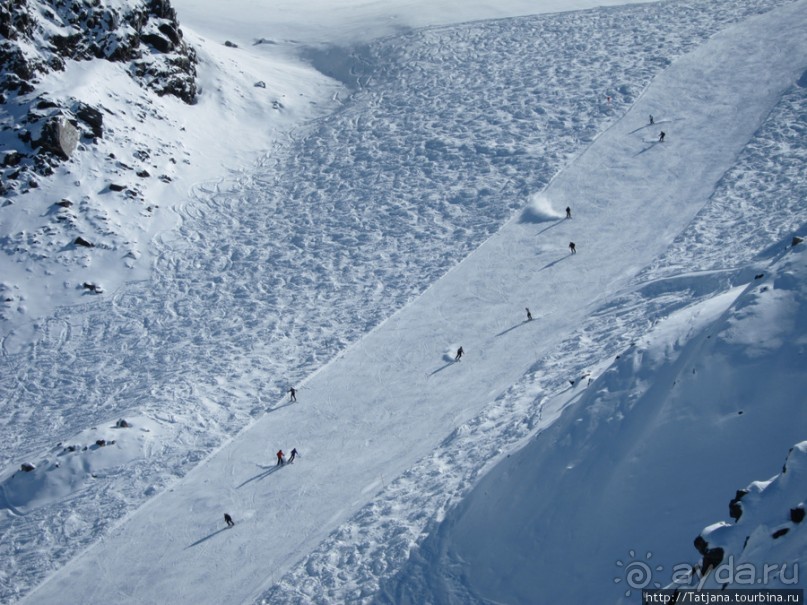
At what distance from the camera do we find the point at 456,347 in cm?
3100

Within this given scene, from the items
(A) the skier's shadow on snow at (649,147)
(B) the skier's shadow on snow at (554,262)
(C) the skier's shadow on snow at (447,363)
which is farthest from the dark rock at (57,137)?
(A) the skier's shadow on snow at (649,147)

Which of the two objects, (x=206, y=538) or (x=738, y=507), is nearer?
(x=738, y=507)

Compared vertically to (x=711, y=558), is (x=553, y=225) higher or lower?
lower

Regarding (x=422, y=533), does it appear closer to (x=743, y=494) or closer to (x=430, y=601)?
(x=430, y=601)

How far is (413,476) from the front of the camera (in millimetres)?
24562

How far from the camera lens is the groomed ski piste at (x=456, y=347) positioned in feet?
60.4

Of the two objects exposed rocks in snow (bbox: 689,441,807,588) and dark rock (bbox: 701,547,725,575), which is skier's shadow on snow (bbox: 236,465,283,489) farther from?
dark rock (bbox: 701,547,725,575)

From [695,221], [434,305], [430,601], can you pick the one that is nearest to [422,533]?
[430,601]

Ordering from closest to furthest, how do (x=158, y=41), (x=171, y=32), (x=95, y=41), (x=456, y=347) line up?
(x=456, y=347) → (x=95, y=41) → (x=158, y=41) → (x=171, y=32)

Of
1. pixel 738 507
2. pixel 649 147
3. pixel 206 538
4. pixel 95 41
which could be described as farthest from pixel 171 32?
pixel 738 507

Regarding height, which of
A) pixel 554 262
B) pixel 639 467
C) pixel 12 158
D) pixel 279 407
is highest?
pixel 12 158

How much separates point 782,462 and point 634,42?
143 ft

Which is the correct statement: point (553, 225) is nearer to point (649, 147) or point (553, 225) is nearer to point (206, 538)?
point (649, 147)

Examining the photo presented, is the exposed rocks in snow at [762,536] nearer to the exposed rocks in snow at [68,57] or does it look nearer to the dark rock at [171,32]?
the exposed rocks in snow at [68,57]
